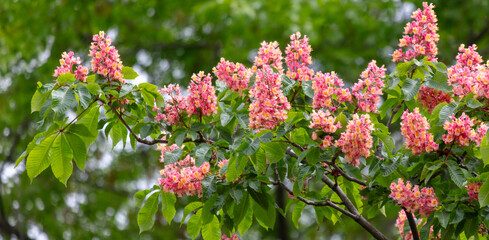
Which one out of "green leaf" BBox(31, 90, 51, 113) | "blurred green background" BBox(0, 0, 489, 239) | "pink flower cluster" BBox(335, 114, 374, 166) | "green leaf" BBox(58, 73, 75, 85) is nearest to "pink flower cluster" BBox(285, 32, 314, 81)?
"pink flower cluster" BBox(335, 114, 374, 166)

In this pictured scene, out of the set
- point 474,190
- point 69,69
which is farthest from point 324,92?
point 69,69

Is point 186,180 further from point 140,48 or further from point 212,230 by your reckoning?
point 140,48

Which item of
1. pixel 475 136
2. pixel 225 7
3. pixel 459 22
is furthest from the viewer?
pixel 459 22

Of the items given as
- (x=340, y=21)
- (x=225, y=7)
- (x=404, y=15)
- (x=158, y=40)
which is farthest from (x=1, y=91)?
(x=404, y=15)

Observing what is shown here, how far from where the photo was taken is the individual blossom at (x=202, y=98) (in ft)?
9.39

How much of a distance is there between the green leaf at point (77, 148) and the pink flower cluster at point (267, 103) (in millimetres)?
744

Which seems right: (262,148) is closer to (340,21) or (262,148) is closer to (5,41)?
(340,21)

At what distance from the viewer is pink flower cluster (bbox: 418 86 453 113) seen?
120 inches

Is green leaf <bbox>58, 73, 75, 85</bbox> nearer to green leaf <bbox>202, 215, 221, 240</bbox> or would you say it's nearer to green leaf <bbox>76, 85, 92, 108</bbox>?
green leaf <bbox>76, 85, 92, 108</bbox>

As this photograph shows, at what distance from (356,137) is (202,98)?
2.49 ft

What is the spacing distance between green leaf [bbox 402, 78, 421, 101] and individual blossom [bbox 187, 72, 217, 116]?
2.76 feet

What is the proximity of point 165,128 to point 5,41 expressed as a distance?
6450 millimetres

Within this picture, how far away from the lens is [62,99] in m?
2.54

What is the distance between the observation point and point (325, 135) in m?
2.56
